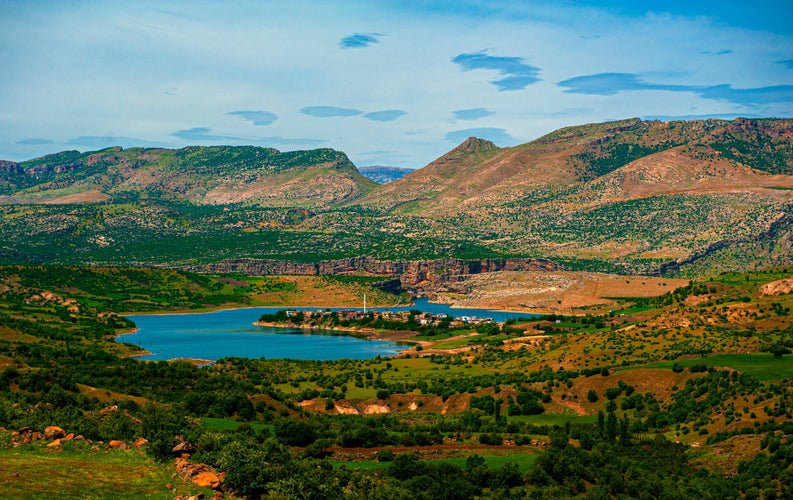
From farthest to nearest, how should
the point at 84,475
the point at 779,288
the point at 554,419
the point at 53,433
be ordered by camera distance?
the point at 779,288
the point at 554,419
the point at 53,433
the point at 84,475

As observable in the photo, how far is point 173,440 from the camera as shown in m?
39.3

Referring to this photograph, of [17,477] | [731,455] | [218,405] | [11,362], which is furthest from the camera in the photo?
[11,362]

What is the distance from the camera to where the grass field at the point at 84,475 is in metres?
29.7

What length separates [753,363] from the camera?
3410 inches

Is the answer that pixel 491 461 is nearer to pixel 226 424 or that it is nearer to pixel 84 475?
pixel 226 424

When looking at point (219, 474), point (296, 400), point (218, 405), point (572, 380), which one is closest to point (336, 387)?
point (296, 400)

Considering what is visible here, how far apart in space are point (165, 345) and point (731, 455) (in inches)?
4926

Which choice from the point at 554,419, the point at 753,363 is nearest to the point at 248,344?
the point at 554,419

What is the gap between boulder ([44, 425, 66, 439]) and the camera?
37875 millimetres

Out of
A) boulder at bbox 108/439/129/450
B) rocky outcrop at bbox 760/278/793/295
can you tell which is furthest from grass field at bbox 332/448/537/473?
rocky outcrop at bbox 760/278/793/295

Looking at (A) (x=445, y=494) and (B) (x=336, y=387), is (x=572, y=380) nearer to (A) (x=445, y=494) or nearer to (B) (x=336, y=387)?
(B) (x=336, y=387)

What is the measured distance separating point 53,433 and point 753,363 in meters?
71.2

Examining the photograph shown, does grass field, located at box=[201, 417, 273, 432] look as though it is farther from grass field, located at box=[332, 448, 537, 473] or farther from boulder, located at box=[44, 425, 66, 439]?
boulder, located at box=[44, 425, 66, 439]

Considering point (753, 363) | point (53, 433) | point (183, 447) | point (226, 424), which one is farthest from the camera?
point (753, 363)
